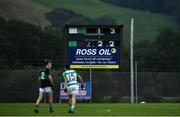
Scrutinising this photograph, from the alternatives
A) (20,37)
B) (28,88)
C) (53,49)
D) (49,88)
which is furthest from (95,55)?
(20,37)

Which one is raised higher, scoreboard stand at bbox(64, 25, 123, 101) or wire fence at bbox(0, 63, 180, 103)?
scoreboard stand at bbox(64, 25, 123, 101)

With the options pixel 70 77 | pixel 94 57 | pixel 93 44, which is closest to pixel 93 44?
pixel 93 44

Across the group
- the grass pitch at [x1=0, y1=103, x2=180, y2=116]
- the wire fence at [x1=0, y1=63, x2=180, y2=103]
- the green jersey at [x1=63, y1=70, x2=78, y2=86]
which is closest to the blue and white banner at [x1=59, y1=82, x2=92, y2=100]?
the wire fence at [x1=0, y1=63, x2=180, y2=103]

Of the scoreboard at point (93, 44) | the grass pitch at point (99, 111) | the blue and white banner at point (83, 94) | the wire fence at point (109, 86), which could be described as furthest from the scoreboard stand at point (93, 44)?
the grass pitch at point (99, 111)

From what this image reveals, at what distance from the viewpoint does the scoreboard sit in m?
33.0

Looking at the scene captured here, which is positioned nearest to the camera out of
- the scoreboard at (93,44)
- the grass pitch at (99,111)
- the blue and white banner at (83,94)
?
the grass pitch at (99,111)

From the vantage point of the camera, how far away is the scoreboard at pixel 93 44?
108 ft

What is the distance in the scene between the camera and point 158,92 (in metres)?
35.0

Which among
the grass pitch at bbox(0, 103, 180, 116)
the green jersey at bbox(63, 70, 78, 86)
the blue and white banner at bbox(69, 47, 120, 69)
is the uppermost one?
the blue and white banner at bbox(69, 47, 120, 69)

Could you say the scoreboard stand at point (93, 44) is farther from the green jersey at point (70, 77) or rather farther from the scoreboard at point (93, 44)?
the green jersey at point (70, 77)

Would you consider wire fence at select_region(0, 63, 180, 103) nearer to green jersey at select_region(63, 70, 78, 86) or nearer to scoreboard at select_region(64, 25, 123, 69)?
scoreboard at select_region(64, 25, 123, 69)

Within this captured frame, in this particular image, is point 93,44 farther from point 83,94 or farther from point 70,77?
point 70,77

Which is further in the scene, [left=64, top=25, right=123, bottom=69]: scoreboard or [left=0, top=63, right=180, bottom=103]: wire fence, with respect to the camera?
[left=0, top=63, right=180, bottom=103]: wire fence

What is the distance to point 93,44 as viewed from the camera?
3316 cm
